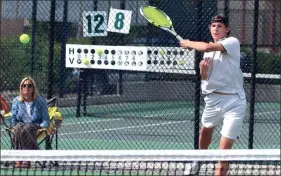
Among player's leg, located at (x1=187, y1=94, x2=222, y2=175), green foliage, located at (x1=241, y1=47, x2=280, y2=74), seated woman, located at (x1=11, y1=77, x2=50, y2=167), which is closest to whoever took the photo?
player's leg, located at (x1=187, y1=94, x2=222, y2=175)

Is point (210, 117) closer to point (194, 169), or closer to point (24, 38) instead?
point (194, 169)

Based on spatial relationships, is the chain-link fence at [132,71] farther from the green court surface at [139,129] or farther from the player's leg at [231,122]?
the player's leg at [231,122]

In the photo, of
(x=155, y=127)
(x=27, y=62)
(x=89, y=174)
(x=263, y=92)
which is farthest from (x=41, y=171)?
(x=263, y=92)

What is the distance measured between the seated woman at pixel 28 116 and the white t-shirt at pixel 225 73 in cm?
192

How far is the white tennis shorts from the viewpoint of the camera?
305 inches

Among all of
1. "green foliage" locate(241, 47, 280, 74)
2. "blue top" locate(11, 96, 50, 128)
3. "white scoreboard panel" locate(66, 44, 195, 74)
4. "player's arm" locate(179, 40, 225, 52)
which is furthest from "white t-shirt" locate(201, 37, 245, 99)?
"green foliage" locate(241, 47, 280, 74)

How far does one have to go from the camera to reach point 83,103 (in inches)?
429

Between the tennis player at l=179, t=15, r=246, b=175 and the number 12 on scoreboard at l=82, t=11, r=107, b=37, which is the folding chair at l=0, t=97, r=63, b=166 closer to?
the number 12 on scoreboard at l=82, t=11, r=107, b=37

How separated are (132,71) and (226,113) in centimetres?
244

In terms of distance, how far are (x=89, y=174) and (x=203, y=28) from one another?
2.22 m

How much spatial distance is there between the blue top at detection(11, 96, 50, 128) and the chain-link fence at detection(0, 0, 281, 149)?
760 millimetres

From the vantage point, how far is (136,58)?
9.66 meters

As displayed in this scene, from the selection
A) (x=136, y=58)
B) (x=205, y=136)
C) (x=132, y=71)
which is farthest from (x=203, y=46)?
(x=132, y=71)

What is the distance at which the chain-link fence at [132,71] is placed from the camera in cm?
976
